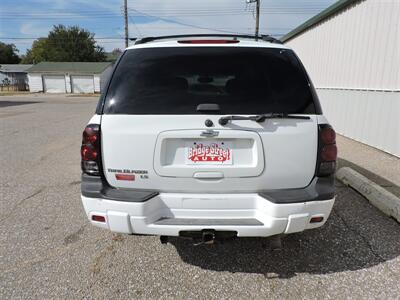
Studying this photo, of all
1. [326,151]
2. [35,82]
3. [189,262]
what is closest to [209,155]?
[326,151]

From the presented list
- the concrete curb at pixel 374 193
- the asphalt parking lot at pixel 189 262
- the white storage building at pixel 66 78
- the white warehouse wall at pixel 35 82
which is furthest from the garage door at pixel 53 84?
the concrete curb at pixel 374 193

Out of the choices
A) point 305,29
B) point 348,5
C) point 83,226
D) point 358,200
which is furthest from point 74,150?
point 305,29

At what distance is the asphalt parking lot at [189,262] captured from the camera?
2600mm

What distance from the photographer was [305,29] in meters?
13.0

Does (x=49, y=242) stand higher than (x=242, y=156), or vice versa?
(x=242, y=156)

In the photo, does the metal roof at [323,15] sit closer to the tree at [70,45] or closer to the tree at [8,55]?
the tree at [70,45]

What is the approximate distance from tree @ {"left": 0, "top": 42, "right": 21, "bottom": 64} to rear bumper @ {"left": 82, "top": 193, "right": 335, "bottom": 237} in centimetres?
9934

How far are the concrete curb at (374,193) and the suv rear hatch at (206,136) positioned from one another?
6.78 feet

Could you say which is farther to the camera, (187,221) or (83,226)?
(83,226)

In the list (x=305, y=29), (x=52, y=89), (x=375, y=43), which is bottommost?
(x=52, y=89)

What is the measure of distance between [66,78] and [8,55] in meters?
→ 52.8

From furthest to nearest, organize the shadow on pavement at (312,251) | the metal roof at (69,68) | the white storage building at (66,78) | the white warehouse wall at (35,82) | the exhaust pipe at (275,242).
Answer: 1. the white warehouse wall at (35,82)
2. the metal roof at (69,68)
3. the white storage building at (66,78)
4. the shadow on pavement at (312,251)
5. the exhaust pipe at (275,242)

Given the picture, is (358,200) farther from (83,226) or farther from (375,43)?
(375,43)

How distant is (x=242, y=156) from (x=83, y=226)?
2.28 meters
